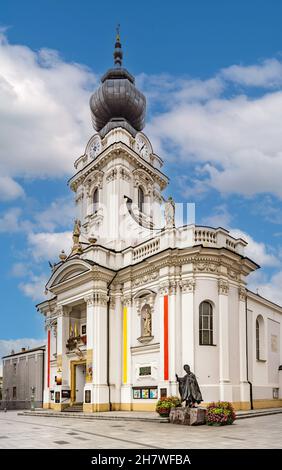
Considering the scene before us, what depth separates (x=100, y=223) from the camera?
37.6 metres

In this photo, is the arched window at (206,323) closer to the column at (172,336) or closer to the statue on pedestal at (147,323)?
the column at (172,336)

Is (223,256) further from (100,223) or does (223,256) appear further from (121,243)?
(100,223)

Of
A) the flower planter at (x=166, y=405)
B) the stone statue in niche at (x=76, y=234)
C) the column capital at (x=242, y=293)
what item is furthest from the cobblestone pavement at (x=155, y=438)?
the stone statue in niche at (x=76, y=234)

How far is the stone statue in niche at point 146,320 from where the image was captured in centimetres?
2955

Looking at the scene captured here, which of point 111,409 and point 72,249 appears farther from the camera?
point 72,249

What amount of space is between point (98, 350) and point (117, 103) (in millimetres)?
19716

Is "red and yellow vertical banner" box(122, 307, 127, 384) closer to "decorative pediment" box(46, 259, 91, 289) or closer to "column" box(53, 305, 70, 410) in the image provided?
"decorative pediment" box(46, 259, 91, 289)

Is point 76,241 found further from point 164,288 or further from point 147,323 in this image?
point 164,288

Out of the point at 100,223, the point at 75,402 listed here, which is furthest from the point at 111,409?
the point at 100,223

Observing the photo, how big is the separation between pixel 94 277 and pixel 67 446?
18.2 m

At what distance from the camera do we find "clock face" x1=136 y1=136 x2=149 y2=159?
39.6 meters

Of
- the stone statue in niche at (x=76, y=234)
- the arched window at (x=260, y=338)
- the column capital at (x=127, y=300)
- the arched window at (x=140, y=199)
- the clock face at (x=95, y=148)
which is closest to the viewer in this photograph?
the column capital at (x=127, y=300)

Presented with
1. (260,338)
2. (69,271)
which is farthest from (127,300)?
(260,338)

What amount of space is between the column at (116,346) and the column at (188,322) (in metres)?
5.84
